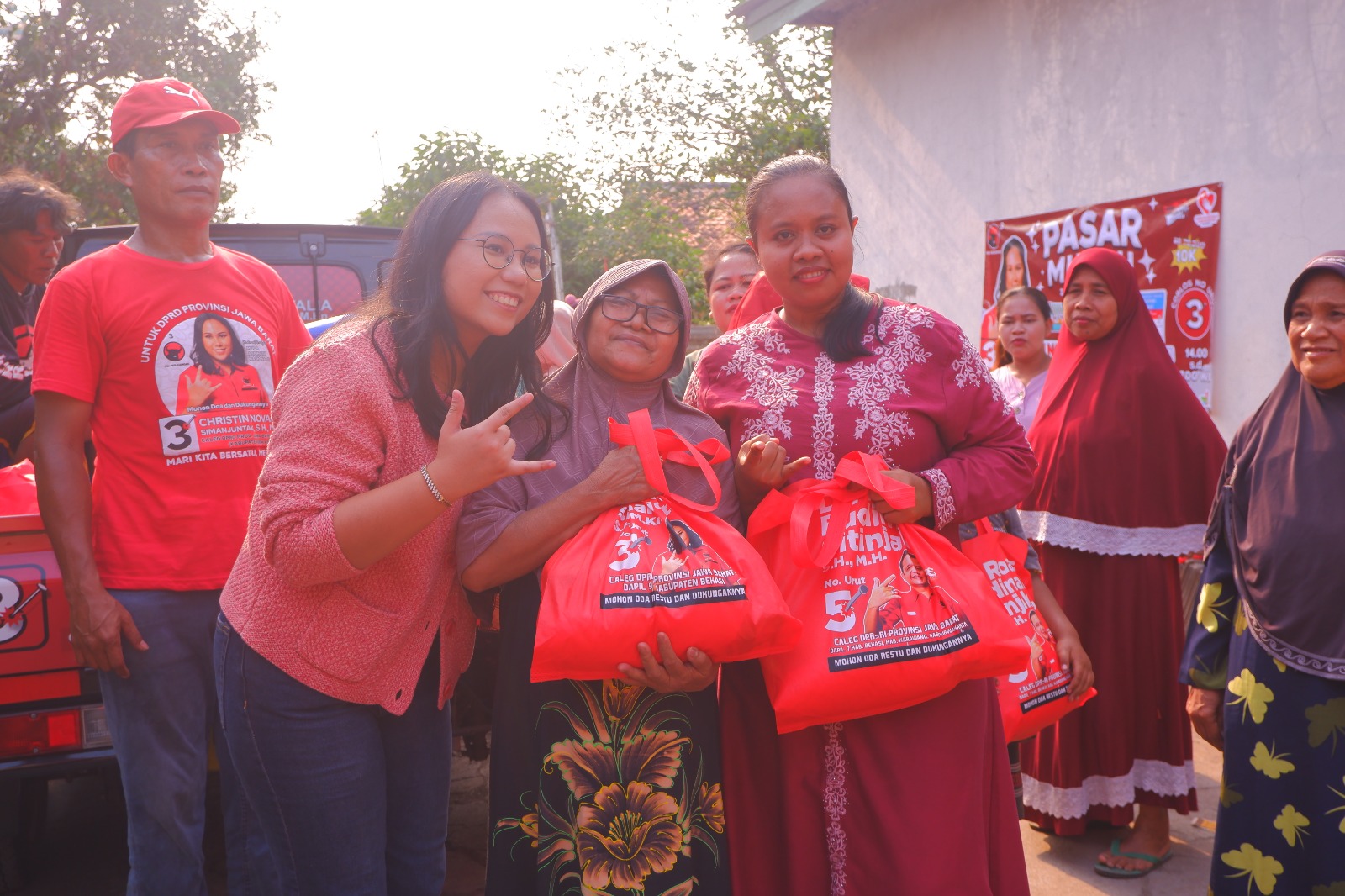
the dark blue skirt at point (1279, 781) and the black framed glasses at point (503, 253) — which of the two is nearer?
the black framed glasses at point (503, 253)

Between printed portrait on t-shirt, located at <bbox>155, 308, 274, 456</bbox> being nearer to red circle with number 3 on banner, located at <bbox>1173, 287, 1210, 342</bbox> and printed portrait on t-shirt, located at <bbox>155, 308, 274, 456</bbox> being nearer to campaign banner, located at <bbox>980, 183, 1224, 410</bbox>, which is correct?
campaign banner, located at <bbox>980, 183, 1224, 410</bbox>

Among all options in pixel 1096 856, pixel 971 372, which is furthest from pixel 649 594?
pixel 1096 856

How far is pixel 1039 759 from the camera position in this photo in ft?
13.0

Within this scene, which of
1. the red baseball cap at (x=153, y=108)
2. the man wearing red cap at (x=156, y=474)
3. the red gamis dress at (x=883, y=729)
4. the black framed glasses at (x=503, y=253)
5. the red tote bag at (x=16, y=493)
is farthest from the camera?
the red tote bag at (x=16, y=493)

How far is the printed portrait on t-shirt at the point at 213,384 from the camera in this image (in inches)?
99.9

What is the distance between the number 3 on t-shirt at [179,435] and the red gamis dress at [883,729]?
128 cm

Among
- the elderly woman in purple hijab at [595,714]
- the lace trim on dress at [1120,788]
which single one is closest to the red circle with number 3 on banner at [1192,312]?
the lace trim on dress at [1120,788]

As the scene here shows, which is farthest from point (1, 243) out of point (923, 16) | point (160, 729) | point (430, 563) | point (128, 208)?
point (128, 208)

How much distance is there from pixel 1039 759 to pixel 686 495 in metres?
2.53

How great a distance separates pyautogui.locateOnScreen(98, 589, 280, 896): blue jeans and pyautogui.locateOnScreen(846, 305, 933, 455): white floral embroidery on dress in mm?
1672

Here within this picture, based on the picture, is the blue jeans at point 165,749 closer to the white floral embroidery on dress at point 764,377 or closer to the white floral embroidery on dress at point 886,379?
the white floral embroidery on dress at point 764,377

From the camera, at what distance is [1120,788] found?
380cm

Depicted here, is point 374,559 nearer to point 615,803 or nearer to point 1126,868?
point 615,803

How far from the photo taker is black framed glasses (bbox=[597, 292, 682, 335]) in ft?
7.32
